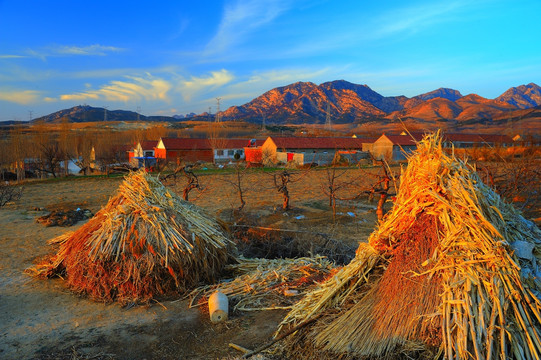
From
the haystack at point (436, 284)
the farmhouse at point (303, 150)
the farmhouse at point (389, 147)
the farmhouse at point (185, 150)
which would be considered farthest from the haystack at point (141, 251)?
the farmhouse at point (389, 147)

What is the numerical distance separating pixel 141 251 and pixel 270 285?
2098mm

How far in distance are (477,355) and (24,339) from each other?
16.8 ft

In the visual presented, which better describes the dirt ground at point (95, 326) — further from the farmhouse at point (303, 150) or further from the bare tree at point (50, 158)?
the farmhouse at point (303, 150)

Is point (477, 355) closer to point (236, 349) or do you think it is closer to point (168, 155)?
point (236, 349)

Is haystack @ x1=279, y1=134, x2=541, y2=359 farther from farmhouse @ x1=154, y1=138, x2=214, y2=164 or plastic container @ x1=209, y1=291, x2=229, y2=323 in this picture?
farmhouse @ x1=154, y1=138, x2=214, y2=164

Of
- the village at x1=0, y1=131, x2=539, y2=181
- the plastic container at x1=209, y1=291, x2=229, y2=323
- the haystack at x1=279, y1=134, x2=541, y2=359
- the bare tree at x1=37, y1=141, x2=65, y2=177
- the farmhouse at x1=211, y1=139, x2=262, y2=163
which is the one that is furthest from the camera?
the farmhouse at x1=211, y1=139, x2=262, y2=163

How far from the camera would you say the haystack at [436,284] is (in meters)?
2.88

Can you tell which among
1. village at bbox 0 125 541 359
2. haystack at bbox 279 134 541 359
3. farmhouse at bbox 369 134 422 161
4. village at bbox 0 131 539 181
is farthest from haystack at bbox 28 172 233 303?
farmhouse at bbox 369 134 422 161

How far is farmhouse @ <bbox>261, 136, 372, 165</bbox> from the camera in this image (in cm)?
3862

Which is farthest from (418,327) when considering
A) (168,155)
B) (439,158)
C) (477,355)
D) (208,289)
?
(168,155)

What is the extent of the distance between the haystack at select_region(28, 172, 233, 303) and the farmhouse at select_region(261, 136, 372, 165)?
3097 centimetres

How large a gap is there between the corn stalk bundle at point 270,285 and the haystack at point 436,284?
1.29m

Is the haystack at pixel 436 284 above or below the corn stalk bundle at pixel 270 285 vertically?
above

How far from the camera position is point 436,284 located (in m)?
3.23
